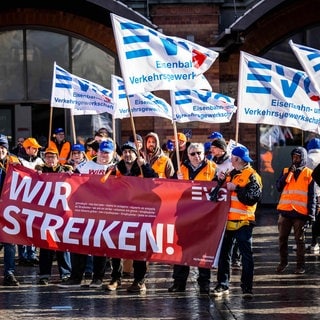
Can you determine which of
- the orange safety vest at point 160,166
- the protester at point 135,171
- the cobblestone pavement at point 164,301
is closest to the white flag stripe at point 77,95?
the orange safety vest at point 160,166

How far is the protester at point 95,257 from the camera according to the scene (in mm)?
10344

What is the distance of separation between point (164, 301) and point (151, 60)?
2.68m

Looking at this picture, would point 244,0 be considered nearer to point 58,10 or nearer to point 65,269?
point 58,10

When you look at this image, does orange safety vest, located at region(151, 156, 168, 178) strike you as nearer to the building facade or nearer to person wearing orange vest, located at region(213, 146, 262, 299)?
person wearing orange vest, located at region(213, 146, 262, 299)

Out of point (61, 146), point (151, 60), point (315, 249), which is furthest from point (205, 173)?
point (61, 146)

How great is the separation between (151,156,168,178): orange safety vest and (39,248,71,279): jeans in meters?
1.66

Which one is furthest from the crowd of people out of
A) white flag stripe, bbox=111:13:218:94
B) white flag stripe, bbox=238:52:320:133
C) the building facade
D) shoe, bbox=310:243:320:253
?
the building facade

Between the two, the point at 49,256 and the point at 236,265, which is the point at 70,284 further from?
the point at 236,265

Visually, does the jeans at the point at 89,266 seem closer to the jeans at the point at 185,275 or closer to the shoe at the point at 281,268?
the jeans at the point at 185,275

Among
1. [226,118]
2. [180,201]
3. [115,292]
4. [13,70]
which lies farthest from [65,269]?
[13,70]

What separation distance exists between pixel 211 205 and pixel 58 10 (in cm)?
1004

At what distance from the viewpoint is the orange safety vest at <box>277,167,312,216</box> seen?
37.0 ft

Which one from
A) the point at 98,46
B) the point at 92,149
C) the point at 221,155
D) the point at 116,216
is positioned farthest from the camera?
the point at 98,46

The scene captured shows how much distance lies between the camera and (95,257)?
1035cm
